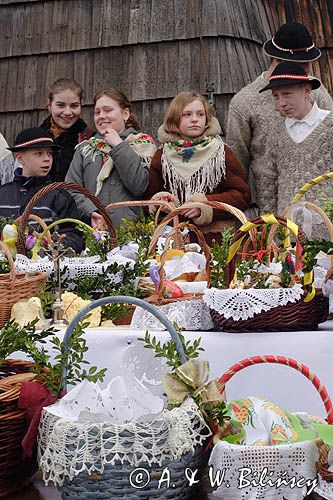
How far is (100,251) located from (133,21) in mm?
3607

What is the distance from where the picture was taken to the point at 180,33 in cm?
623

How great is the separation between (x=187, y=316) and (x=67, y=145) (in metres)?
2.62

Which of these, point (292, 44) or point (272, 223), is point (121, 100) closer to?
point (292, 44)

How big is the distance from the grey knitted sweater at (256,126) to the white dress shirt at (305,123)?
13.9 inches

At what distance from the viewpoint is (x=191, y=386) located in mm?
1748

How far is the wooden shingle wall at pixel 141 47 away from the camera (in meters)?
6.20

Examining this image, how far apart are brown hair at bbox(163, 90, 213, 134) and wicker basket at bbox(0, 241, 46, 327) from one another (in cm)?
157

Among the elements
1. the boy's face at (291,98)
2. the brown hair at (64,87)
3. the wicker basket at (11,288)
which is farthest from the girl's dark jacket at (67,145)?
the wicker basket at (11,288)

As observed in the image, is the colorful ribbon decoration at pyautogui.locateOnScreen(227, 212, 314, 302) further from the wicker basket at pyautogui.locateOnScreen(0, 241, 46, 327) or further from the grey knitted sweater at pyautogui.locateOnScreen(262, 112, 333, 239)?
the grey knitted sweater at pyautogui.locateOnScreen(262, 112, 333, 239)

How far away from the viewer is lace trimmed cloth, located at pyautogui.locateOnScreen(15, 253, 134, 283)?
297cm

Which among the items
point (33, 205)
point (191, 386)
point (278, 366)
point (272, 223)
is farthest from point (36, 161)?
point (191, 386)

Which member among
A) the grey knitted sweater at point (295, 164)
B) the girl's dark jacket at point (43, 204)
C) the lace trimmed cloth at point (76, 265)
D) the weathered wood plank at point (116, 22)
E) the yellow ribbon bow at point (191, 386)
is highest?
the weathered wood plank at point (116, 22)

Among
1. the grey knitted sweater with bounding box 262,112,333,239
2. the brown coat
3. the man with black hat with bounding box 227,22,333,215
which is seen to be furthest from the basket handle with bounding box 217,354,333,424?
the man with black hat with bounding box 227,22,333,215

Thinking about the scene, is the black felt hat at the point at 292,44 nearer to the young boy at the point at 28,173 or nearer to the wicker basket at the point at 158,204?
the wicker basket at the point at 158,204
